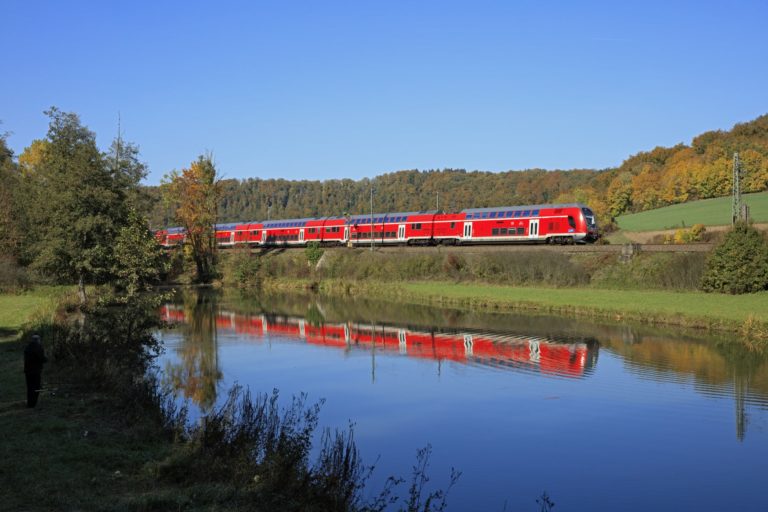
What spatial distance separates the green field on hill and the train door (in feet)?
71.7

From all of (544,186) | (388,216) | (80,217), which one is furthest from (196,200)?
(544,186)

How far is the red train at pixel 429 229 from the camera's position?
5047cm

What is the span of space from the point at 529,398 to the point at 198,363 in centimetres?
1219

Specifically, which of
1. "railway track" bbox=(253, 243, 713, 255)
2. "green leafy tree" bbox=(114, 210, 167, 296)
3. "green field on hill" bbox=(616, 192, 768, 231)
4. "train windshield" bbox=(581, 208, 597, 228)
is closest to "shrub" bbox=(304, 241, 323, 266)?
"railway track" bbox=(253, 243, 713, 255)

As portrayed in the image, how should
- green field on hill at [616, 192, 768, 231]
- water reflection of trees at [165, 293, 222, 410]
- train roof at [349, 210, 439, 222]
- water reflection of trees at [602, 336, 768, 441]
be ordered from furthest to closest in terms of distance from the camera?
green field on hill at [616, 192, 768, 231], train roof at [349, 210, 439, 222], water reflection of trees at [602, 336, 768, 441], water reflection of trees at [165, 293, 222, 410]

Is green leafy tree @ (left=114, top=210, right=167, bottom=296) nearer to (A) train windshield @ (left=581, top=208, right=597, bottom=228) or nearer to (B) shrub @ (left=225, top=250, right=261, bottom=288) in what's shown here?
(A) train windshield @ (left=581, top=208, right=597, bottom=228)

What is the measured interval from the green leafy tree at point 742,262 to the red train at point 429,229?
1317 cm

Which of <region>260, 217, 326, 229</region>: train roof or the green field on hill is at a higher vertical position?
the green field on hill

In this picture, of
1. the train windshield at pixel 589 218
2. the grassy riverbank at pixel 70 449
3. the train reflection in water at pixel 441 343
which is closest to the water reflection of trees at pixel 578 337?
the train reflection in water at pixel 441 343

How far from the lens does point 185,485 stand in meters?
9.74

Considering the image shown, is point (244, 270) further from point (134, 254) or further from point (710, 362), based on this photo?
point (710, 362)

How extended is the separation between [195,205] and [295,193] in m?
115

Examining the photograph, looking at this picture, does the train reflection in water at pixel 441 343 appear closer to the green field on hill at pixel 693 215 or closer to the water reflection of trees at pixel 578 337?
the water reflection of trees at pixel 578 337

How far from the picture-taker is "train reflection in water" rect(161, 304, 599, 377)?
82.9ft
